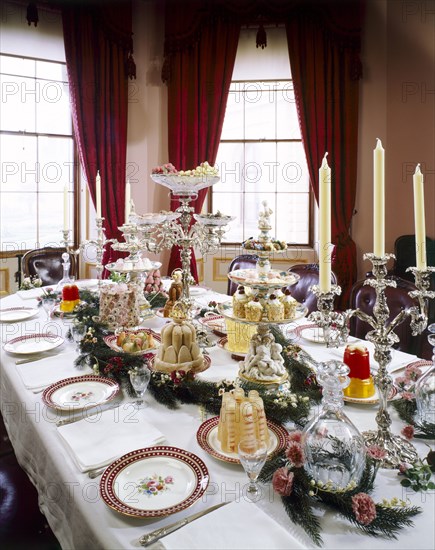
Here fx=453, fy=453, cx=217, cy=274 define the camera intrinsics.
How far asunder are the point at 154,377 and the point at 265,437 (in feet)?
1.59

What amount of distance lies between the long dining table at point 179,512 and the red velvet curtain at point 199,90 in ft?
10.00

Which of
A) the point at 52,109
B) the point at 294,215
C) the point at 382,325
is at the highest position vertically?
the point at 52,109

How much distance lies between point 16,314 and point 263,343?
144 cm

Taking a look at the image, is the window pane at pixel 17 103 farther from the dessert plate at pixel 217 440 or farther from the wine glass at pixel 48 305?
the dessert plate at pixel 217 440

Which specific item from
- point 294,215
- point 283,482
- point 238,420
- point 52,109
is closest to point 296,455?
point 283,482

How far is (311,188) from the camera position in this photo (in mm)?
4414

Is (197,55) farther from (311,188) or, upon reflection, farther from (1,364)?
(1,364)

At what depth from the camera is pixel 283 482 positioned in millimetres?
881

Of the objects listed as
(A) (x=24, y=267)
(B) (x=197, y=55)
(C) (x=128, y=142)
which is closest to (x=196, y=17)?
(B) (x=197, y=55)

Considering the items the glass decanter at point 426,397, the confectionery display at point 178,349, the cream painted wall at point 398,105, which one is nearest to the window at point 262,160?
the cream painted wall at point 398,105

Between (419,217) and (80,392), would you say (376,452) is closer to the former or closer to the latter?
(419,217)

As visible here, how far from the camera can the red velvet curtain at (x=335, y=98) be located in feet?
13.3

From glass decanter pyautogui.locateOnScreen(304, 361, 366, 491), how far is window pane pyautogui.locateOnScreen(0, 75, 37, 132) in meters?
4.01

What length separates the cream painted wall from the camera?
157 inches
